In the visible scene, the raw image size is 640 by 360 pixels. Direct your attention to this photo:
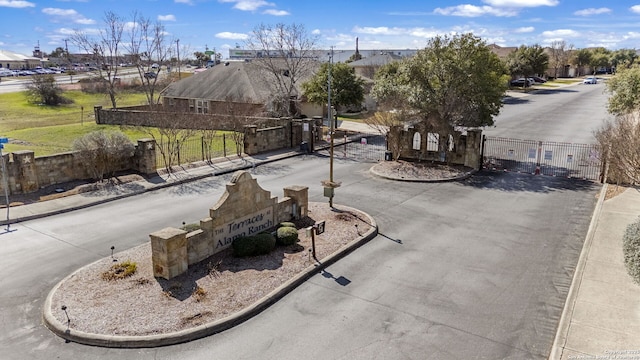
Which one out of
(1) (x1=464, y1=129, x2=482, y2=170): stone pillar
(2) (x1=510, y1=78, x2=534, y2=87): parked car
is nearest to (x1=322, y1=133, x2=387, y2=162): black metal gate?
(1) (x1=464, y1=129, x2=482, y2=170): stone pillar

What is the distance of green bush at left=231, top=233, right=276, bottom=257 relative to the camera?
14305mm

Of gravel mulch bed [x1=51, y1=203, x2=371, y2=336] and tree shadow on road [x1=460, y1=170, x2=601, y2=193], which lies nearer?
gravel mulch bed [x1=51, y1=203, x2=371, y2=336]

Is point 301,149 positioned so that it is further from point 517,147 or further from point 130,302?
point 130,302

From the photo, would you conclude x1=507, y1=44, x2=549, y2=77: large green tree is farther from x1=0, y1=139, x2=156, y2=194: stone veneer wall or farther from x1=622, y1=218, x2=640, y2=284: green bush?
x1=622, y1=218, x2=640, y2=284: green bush

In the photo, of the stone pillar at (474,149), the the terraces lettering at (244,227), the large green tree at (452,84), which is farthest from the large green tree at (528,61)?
the the terraces lettering at (244,227)

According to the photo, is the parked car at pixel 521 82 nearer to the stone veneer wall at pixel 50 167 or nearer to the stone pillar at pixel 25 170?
the stone veneer wall at pixel 50 167

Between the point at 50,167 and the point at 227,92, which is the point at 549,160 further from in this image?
the point at 227,92

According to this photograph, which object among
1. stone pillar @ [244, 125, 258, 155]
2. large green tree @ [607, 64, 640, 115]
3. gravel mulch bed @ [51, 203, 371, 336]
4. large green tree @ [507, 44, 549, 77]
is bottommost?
gravel mulch bed @ [51, 203, 371, 336]

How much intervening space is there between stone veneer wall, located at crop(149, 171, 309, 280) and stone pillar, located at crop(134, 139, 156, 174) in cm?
1061

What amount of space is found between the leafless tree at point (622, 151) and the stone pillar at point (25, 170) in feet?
82.0

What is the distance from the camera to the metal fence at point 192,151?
27.5 metres

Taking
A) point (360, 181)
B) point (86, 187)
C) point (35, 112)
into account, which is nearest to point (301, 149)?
point (360, 181)

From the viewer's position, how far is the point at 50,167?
22109 millimetres

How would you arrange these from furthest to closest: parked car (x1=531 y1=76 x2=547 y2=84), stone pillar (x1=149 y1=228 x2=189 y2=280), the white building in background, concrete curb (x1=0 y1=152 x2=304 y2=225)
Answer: the white building in background < parked car (x1=531 y1=76 x2=547 y2=84) < concrete curb (x1=0 y1=152 x2=304 y2=225) < stone pillar (x1=149 y1=228 x2=189 y2=280)
